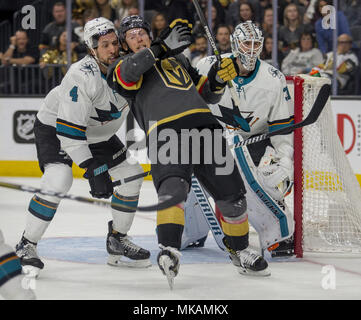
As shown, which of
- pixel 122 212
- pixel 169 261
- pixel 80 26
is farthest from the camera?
pixel 80 26

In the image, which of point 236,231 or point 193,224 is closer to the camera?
point 236,231

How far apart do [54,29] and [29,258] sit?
4507 millimetres

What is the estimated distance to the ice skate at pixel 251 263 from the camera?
11.8 feet

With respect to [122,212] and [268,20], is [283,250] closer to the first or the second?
[122,212]

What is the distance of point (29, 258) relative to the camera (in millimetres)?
3641

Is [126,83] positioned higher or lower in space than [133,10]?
lower

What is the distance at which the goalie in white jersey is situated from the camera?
400 cm

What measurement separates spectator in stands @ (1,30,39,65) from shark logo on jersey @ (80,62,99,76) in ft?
14.5

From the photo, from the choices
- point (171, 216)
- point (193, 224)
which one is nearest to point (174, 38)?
point (171, 216)

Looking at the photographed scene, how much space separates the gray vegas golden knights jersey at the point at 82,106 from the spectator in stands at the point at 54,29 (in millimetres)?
4086

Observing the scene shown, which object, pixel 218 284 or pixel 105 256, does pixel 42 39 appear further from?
pixel 218 284

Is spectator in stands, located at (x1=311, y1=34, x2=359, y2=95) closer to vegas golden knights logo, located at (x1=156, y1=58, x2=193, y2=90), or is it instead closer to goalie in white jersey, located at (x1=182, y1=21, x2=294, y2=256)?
goalie in white jersey, located at (x1=182, y1=21, x2=294, y2=256)
